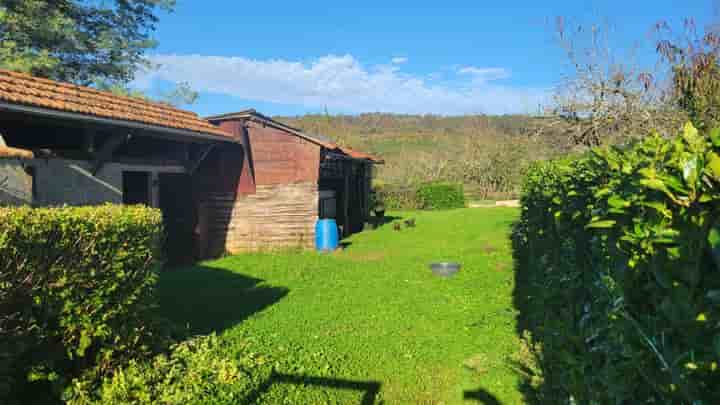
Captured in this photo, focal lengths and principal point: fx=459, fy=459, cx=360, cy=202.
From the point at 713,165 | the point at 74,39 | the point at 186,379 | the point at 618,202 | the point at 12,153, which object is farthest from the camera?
the point at 74,39

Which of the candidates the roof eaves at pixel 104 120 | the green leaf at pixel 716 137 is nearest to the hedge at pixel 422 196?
the roof eaves at pixel 104 120

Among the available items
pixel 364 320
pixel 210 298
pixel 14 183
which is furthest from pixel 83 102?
pixel 364 320

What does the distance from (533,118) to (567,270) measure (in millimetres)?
12828

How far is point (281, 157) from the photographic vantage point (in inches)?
531

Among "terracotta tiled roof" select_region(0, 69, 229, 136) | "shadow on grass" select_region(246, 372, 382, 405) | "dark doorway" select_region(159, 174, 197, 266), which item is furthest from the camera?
"dark doorway" select_region(159, 174, 197, 266)

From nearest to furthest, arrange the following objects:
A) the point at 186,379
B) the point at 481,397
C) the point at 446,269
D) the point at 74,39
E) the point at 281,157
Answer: the point at 481,397
the point at 186,379
the point at 446,269
the point at 281,157
the point at 74,39

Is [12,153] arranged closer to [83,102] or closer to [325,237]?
[83,102]

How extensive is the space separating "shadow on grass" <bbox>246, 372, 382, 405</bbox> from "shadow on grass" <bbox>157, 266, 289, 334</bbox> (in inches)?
70.7

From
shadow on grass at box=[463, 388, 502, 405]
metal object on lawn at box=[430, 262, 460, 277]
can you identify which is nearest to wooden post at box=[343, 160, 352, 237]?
metal object on lawn at box=[430, 262, 460, 277]

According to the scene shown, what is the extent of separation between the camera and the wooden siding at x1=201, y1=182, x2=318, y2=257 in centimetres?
1355

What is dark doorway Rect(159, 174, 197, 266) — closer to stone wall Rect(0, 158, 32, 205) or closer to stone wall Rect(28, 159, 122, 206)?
stone wall Rect(28, 159, 122, 206)

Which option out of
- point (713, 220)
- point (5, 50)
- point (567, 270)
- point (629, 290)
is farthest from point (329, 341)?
point (5, 50)

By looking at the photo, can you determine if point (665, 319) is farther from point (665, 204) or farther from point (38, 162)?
point (38, 162)

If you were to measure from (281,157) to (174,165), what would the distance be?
3046 mm
